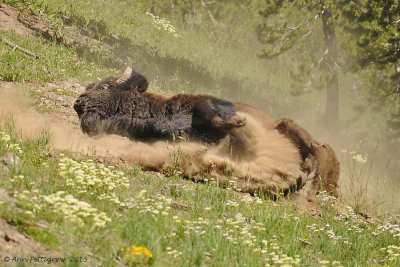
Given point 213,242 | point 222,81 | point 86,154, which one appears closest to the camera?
point 213,242

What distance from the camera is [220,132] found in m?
10.1

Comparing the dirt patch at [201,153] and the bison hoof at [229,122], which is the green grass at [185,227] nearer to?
the dirt patch at [201,153]

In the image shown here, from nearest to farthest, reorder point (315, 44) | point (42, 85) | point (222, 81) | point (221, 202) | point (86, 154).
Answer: point (221, 202) → point (86, 154) → point (42, 85) → point (222, 81) → point (315, 44)

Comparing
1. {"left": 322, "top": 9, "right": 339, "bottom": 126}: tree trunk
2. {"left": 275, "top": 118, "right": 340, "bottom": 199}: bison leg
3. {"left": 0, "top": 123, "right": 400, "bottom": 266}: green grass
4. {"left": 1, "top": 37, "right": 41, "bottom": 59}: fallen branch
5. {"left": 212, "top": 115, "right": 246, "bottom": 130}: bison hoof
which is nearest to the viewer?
{"left": 0, "top": 123, "right": 400, "bottom": 266}: green grass

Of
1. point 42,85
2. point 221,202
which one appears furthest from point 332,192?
point 42,85

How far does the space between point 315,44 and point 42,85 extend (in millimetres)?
27487

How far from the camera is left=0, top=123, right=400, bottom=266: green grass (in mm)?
5453

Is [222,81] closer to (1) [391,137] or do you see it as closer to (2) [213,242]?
(1) [391,137]

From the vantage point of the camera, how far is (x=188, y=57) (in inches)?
1025

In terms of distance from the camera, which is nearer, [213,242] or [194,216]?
[213,242]

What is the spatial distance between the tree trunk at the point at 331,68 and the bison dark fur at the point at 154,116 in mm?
13874

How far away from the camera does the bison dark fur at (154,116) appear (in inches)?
397

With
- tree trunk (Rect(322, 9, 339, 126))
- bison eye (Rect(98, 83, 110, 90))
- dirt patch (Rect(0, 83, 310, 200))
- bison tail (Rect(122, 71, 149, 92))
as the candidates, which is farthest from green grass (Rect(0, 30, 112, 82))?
tree trunk (Rect(322, 9, 339, 126))

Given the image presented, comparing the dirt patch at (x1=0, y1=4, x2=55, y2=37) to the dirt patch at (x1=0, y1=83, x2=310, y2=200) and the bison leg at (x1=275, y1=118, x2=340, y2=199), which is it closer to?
the dirt patch at (x1=0, y1=83, x2=310, y2=200)
